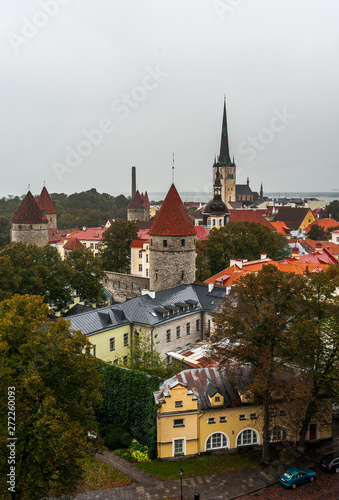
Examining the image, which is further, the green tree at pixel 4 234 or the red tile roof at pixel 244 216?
the red tile roof at pixel 244 216

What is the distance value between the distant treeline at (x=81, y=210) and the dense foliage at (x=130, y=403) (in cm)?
6427

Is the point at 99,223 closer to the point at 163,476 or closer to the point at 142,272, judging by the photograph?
the point at 142,272

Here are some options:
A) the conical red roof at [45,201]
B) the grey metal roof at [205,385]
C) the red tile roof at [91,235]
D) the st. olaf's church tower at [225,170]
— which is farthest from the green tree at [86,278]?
the st. olaf's church tower at [225,170]

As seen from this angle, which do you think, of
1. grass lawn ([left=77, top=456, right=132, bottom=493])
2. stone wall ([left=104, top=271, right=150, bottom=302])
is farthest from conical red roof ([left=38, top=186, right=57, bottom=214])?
grass lawn ([left=77, top=456, right=132, bottom=493])

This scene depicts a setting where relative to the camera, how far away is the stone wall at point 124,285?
4084 cm

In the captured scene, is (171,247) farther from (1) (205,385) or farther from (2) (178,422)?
(2) (178,422)

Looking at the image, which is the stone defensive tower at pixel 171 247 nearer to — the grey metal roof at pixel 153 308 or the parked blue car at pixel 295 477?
the grey metal roof at pixel 153 308

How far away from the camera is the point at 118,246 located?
5131 centimetres

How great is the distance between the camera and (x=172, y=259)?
35875mm

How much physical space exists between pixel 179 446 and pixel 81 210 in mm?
111399

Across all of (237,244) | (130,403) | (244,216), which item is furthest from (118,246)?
(244,216)

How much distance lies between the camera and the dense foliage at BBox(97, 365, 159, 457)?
2034 centimetres

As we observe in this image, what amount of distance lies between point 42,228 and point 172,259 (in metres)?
24.2

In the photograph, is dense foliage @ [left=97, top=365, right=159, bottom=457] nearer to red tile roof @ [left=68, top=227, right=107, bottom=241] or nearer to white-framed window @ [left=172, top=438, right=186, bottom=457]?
white-framed window @ [left=172, top=438, right=186, bottom=457]
